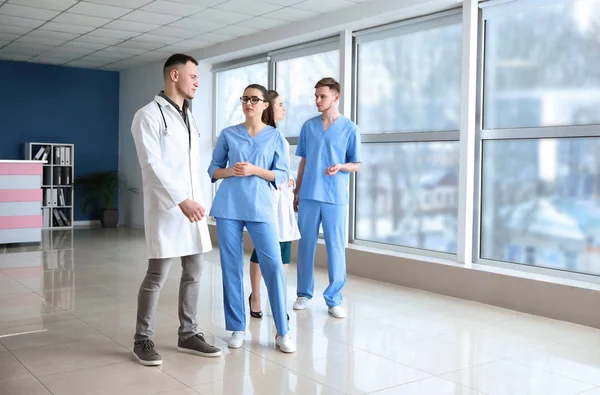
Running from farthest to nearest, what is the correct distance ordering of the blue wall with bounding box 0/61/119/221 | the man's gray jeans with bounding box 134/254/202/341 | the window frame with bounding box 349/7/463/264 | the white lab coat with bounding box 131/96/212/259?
the blue wall with bounding box 0/61/119/221, the window frame with bounding box 349/7/463/264, the man's gray jeans with bounding box 134/254/202/341, the white lab coat with bounding box 131/96/212/259

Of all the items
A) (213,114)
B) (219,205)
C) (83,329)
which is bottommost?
(83,329)

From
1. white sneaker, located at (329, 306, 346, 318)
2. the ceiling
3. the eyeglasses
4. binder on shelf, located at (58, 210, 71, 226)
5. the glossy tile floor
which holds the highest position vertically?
the ceiling

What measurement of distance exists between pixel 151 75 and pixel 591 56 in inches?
263

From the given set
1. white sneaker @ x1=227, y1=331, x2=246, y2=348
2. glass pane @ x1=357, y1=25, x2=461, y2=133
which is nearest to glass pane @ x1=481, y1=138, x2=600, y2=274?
glass pane @ x1=357, y1=25, x2=461, y2=133

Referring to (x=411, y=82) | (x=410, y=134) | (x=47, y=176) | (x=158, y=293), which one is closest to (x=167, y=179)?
(x=158, y=293)

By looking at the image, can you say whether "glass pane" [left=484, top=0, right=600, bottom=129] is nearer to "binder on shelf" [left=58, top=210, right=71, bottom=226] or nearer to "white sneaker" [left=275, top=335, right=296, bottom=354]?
"white sneaker" [left=275, top=335, right=296, bottom=354]

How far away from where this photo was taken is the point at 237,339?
3439 millimetres

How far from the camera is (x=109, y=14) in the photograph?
6.64 meters

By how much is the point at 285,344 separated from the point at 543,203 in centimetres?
260

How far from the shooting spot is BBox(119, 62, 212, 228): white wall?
8930 millimetres

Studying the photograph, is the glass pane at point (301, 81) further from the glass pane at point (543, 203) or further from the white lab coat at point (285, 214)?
the white lab coat at point (285, 214)

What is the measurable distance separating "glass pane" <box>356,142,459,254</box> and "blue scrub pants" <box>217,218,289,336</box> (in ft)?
8.77

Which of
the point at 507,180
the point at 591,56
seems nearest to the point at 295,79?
the point at 507,180

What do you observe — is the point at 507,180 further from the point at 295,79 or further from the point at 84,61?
the point at 84,61
